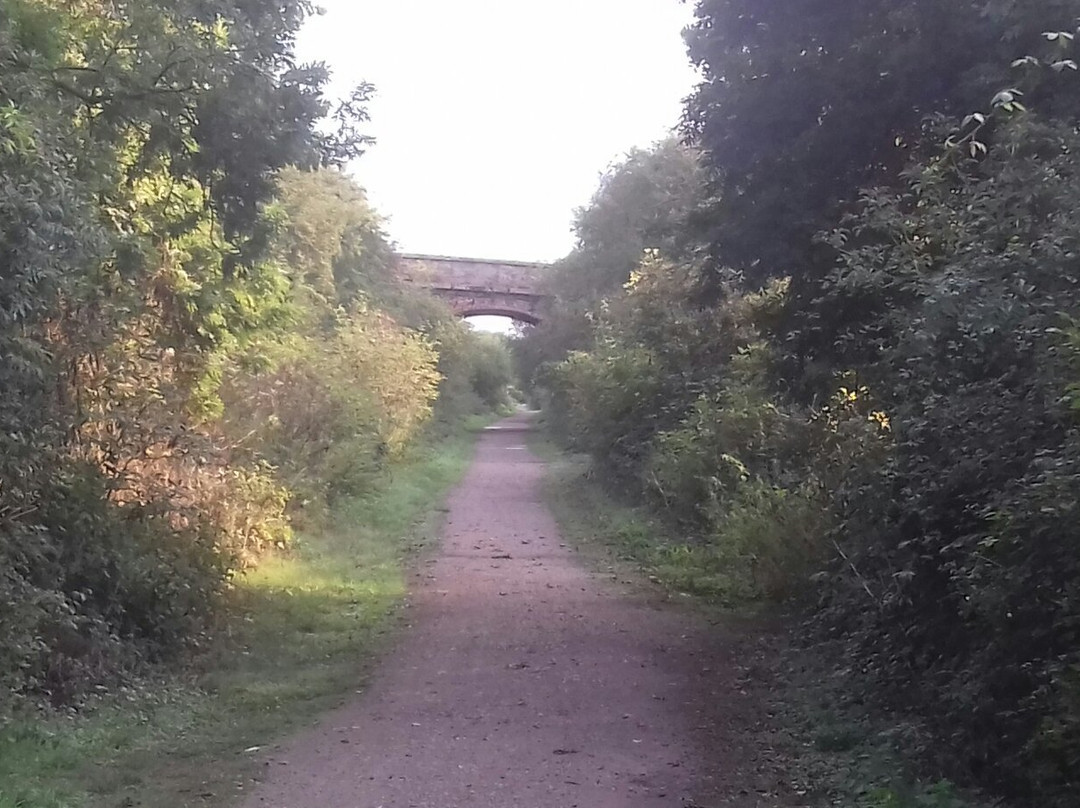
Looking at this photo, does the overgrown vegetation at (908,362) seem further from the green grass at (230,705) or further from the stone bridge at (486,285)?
the stone bridge at (486,285)

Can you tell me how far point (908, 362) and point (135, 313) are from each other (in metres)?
7.55

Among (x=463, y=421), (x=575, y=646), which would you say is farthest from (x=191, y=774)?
(x=463, y=421)

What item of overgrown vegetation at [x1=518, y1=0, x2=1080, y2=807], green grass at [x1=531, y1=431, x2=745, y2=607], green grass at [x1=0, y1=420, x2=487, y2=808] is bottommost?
green grass at [x1=531, y1=431, x2=745, y2=607]

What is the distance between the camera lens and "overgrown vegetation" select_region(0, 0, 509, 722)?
25.3ft

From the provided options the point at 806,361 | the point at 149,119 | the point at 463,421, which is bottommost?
the point at 463,421

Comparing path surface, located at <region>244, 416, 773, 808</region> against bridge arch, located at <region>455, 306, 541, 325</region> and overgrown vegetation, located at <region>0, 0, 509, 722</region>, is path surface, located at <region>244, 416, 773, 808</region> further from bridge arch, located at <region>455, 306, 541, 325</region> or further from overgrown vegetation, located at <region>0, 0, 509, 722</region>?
bridge arch, located at <region>455, 306, 541, 325</region>

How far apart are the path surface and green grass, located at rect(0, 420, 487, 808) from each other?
1.12 feet

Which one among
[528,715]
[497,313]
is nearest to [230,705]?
[528,715]

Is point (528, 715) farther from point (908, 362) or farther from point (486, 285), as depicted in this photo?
point (486, 285)

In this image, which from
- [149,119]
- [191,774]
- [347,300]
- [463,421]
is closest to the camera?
[191,774]

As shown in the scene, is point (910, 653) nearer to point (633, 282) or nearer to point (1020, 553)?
point (1020, 553)

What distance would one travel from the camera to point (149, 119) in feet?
31.8

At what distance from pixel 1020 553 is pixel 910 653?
228 centimetres

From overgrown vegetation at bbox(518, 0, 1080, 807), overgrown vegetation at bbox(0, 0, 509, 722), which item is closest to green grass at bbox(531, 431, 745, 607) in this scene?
overgrown vegetation at bbox(518, 0, 1080, 807)
